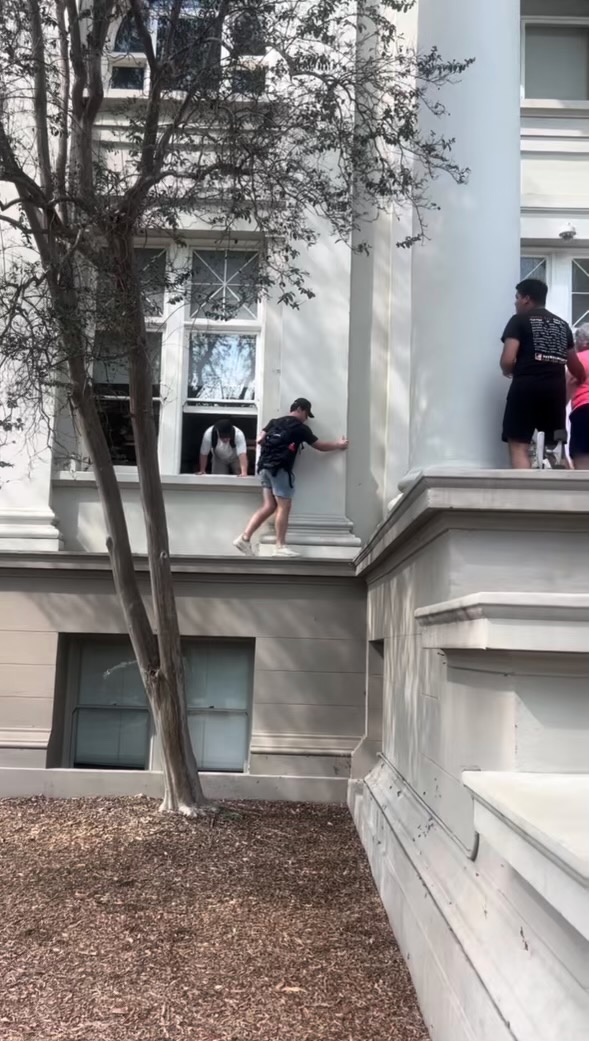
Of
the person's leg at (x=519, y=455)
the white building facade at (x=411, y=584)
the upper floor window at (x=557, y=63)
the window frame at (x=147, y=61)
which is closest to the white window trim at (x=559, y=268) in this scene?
the white building facade at (x=411, y=584)

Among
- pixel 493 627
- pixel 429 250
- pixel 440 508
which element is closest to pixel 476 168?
pixel 429 250

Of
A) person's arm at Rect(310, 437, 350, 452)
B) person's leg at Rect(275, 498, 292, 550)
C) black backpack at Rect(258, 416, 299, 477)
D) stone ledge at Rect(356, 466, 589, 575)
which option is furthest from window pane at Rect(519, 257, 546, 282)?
stone ledge at Rect(356, 466, 589, 575)

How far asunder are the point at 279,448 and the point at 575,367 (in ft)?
11.3

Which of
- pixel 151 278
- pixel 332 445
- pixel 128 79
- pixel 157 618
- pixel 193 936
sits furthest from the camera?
pixel 128 79

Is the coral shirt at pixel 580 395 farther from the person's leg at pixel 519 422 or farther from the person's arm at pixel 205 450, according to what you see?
the person's arm at pixel 205 450

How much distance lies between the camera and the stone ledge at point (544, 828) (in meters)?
1.81

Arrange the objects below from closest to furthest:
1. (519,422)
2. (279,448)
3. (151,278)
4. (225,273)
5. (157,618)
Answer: (519,422) < (157,618) < (151,278) < (279,448) < (225,273)

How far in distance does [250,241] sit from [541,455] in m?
4.67

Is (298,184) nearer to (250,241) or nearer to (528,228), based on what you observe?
(250,241)

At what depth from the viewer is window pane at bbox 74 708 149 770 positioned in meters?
8.27

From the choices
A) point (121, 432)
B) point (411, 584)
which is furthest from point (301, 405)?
point (411, 584)

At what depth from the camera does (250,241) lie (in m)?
8.89

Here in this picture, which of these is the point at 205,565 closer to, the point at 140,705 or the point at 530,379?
the point at 140,705

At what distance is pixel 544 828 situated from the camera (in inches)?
80.4
